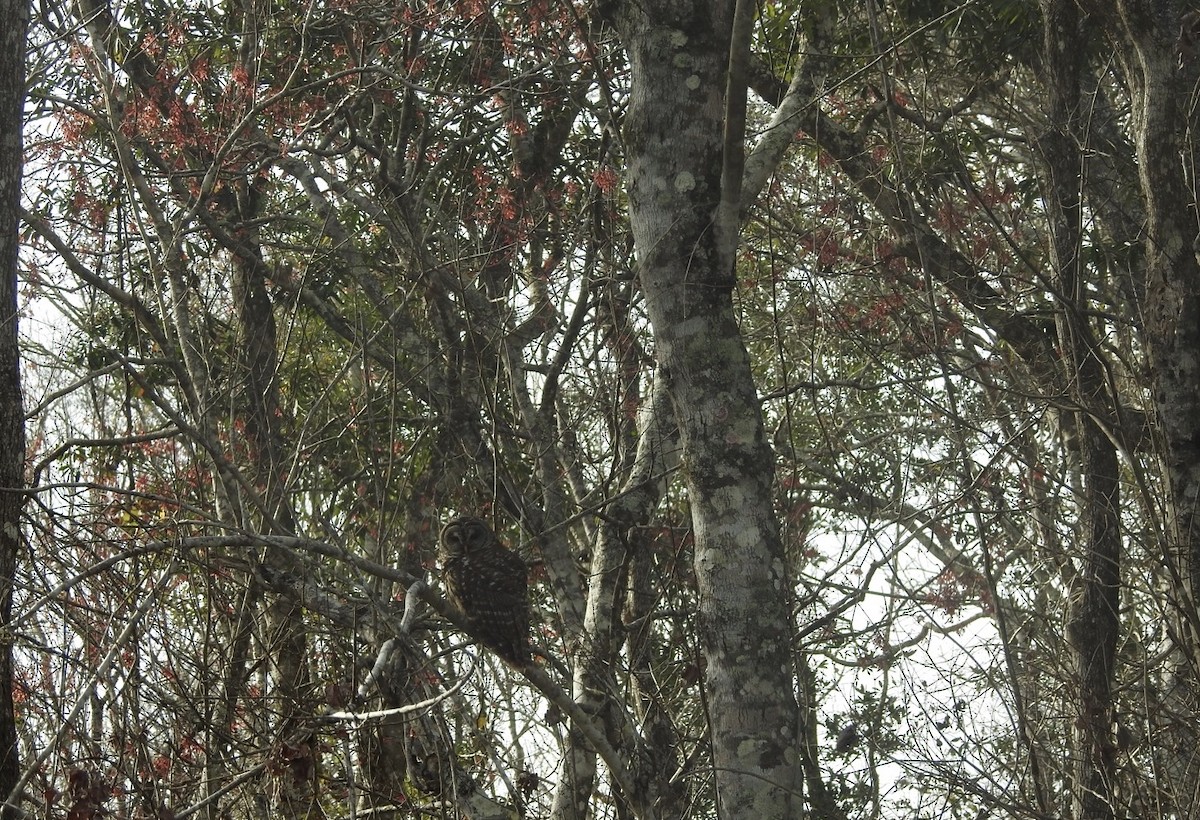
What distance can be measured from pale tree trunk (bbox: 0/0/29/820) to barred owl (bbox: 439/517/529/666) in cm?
150

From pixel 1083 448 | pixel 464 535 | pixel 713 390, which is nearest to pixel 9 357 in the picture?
pixel 464 535

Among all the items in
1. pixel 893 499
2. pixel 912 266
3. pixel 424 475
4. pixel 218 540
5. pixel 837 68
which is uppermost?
pixel 837 68

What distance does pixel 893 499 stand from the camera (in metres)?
6.41

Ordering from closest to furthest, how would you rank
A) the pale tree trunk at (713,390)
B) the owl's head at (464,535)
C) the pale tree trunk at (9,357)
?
the pale tree trunk at (713,390) → the pale tree trunk at (9,357) → the owl's head at (464,535)

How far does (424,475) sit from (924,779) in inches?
153

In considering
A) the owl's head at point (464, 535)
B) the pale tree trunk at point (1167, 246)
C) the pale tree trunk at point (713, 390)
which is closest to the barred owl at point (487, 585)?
the owl's head at point (464, 535)

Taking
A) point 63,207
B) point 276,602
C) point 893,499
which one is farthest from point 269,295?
point 893,499

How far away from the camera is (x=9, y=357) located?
4445 millimetres

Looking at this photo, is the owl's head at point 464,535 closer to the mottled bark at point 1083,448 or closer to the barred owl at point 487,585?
the barred owl at point 487,585

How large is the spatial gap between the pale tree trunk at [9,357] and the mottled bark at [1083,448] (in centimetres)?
361

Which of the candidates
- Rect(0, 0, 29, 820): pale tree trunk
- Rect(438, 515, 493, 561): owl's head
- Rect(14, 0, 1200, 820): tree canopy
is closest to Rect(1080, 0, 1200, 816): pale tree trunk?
Rect(14, 0, 1200, 820): tree canopy

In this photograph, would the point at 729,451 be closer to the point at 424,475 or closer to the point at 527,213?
the point at 527,213

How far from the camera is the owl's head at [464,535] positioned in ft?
16.7

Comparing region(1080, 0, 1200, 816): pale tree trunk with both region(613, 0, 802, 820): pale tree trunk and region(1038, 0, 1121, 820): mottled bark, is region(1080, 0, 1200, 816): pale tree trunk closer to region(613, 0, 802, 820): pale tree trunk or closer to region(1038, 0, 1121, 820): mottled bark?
region(1038, 0, 1121, 820): mottled bark
